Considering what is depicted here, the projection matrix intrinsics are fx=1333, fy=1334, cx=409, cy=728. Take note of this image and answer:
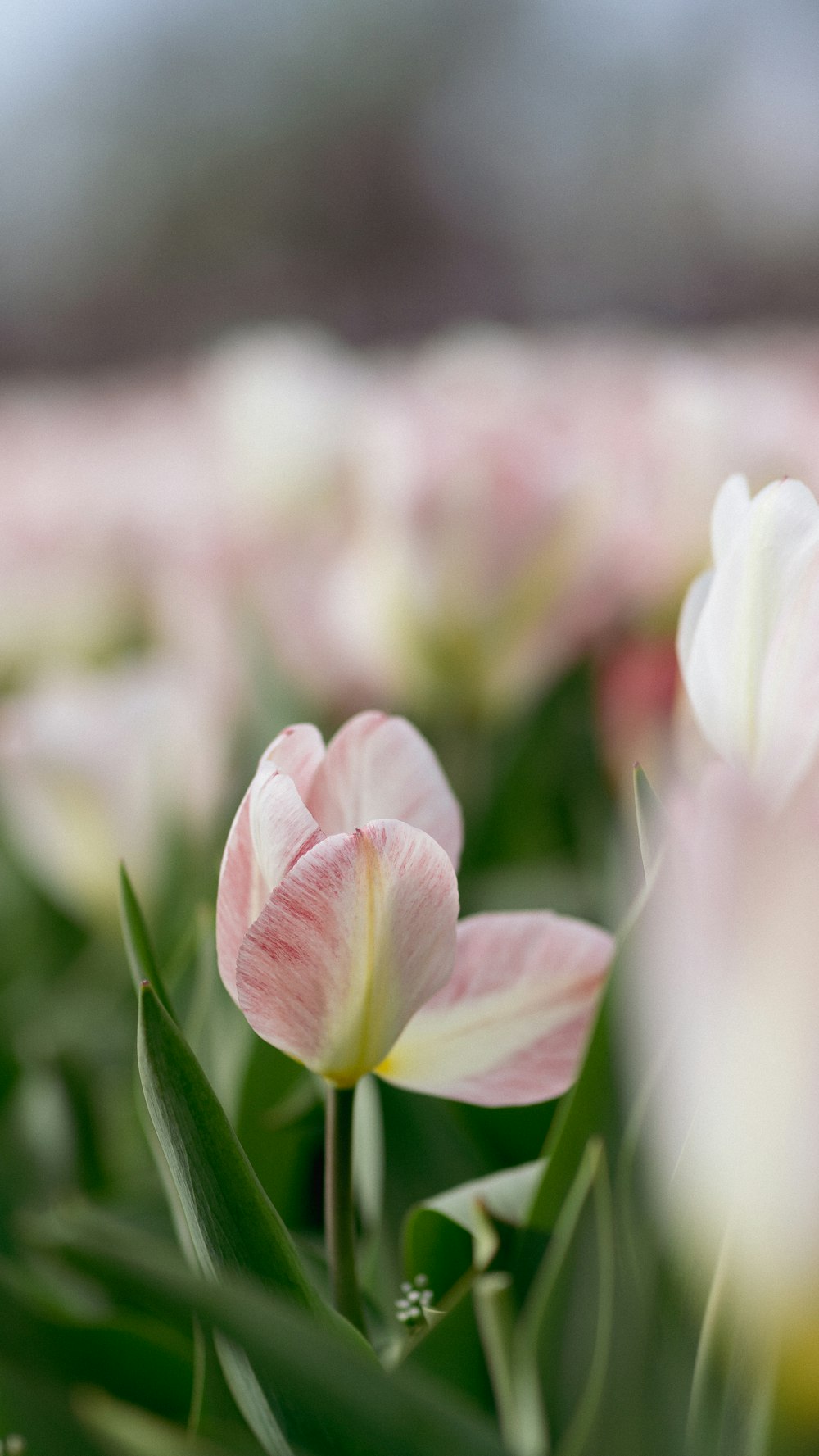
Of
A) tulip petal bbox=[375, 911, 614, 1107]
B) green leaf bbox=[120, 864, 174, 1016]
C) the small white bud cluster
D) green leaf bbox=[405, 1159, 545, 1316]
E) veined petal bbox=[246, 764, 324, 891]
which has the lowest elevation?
the small white bud cluster

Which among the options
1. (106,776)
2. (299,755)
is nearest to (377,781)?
(299,755)

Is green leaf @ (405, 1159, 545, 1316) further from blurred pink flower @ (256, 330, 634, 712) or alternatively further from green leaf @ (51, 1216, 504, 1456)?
blurred pink flower @ (256, 330, 634, 712)

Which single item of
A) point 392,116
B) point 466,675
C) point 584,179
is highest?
point 392,116

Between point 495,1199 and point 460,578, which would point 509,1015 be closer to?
point 495,1199

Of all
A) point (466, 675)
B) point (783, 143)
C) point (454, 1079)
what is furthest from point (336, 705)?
point (783, 143)

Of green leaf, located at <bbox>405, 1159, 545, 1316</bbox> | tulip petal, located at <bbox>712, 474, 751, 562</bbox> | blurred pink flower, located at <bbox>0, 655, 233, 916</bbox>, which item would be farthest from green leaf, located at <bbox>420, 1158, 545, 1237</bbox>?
blurred pink flower, located at <bbox>0, 655, 233, 916</bbox>

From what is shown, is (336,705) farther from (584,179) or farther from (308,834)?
(584,179)

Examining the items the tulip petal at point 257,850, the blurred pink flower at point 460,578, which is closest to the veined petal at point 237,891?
the tulip petal at point 257,850
